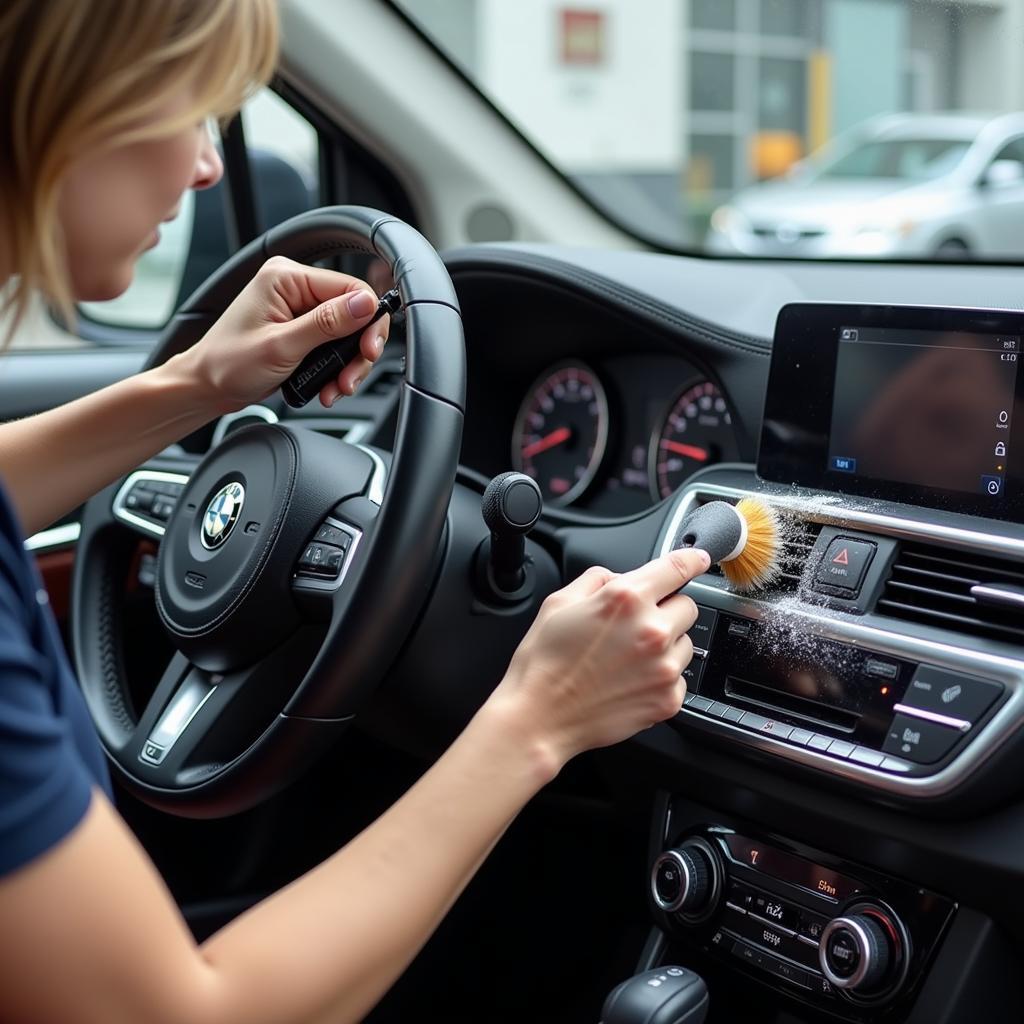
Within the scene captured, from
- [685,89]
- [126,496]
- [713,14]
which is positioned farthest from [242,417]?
[685,89]

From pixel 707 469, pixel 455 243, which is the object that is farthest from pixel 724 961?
pixel 455 243

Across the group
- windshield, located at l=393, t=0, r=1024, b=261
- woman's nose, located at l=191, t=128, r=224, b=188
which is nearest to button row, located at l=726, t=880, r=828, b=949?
woman's nose, located at l=191, t=128, r=224, b=188

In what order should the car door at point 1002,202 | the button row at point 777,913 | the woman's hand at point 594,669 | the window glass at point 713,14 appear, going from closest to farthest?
the woman's hand at point 594,669, the button row at point 777,913, the car door at point 1002,202, the window glass at point 713,14

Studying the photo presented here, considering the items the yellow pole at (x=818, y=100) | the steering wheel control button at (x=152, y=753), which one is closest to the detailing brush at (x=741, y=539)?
the steering wheel control button at (x=152, y=753)

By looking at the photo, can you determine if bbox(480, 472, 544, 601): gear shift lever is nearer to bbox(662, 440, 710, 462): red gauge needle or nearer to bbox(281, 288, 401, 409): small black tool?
bbox(281, 288, 401, 409): small black tool

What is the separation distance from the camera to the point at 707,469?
1.49 m

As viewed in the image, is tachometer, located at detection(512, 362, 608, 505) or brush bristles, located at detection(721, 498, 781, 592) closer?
brush bristles, located at detection(721, 498, 781, 592)

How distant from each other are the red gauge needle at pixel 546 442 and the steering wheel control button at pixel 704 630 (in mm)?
597

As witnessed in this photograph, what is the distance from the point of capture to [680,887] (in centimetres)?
136

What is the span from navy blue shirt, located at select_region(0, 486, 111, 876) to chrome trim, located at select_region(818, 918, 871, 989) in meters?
0.75

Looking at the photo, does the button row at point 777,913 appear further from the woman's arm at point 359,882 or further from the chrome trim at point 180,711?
the chrome trim at point 180,711

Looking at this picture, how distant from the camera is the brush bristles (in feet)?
4.13

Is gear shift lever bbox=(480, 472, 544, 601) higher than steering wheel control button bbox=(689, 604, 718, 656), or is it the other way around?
gear shift lever bbox=(480, 472, 544, 601)

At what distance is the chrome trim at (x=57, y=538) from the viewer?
2.00m
